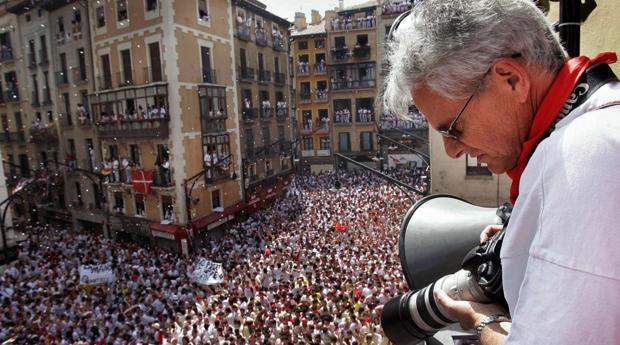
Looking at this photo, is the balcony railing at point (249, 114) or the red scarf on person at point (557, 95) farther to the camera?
the balcony railing at point (249, 114)

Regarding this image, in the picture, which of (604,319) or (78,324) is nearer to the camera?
(604,319)

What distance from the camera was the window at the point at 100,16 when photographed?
21.8m

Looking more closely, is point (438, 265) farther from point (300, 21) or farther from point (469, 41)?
point (300, 21)

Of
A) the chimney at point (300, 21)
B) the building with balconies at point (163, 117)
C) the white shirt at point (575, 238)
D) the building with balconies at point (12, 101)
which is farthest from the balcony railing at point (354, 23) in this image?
the white shirt at point (575, 238)

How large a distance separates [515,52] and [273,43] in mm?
30998

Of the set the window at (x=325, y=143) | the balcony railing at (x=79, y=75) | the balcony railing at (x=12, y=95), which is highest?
the balcony railing at (x=79, y=75)

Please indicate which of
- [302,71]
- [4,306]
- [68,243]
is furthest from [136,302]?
[302,71]

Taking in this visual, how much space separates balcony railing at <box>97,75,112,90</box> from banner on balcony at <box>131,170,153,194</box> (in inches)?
200

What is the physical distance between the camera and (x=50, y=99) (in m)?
25.7

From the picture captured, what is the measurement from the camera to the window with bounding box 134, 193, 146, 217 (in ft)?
71.0

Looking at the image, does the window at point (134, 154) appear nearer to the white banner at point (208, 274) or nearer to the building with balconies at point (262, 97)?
the building with balconies at point (262, 97)

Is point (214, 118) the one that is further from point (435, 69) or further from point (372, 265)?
point (435, 69)

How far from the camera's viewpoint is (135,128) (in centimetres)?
2064

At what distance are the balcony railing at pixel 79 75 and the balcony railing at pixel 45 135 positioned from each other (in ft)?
13.8
